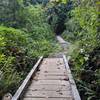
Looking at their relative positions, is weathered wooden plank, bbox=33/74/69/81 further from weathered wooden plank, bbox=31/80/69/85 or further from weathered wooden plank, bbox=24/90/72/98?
weathered wooden plank, bbox=24/90/72/98

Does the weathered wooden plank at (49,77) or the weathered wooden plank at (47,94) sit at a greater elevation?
the weathered wooden plank at (47,94)

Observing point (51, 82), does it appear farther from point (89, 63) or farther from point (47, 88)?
point (89, 63)

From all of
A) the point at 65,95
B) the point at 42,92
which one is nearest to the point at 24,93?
the point at 42,92

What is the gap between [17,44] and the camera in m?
11.7

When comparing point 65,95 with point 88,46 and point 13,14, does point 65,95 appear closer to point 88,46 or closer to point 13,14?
point 88,46

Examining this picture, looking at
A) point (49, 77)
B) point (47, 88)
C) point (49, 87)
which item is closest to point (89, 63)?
point (49, 77)

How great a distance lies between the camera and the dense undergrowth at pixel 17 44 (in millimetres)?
7332

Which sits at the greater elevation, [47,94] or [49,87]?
[47,94]

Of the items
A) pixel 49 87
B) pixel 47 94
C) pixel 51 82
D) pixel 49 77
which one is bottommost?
pixel 49 77

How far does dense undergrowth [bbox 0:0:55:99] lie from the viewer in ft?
24.1

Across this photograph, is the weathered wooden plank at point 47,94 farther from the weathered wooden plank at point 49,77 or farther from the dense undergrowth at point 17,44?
the weathered wooden plank at point 49,77

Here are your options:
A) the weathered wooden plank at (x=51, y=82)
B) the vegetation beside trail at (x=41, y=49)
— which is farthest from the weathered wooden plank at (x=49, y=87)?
the vegetation beside trail at (x=41, y=49)

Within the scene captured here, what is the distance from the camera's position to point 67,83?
7.29m

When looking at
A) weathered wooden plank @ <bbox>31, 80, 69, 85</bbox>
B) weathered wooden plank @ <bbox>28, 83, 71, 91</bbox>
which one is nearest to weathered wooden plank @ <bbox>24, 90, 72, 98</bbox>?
weathered wooden plank @ <bbox>28, 83, 71, 91</bbox>
